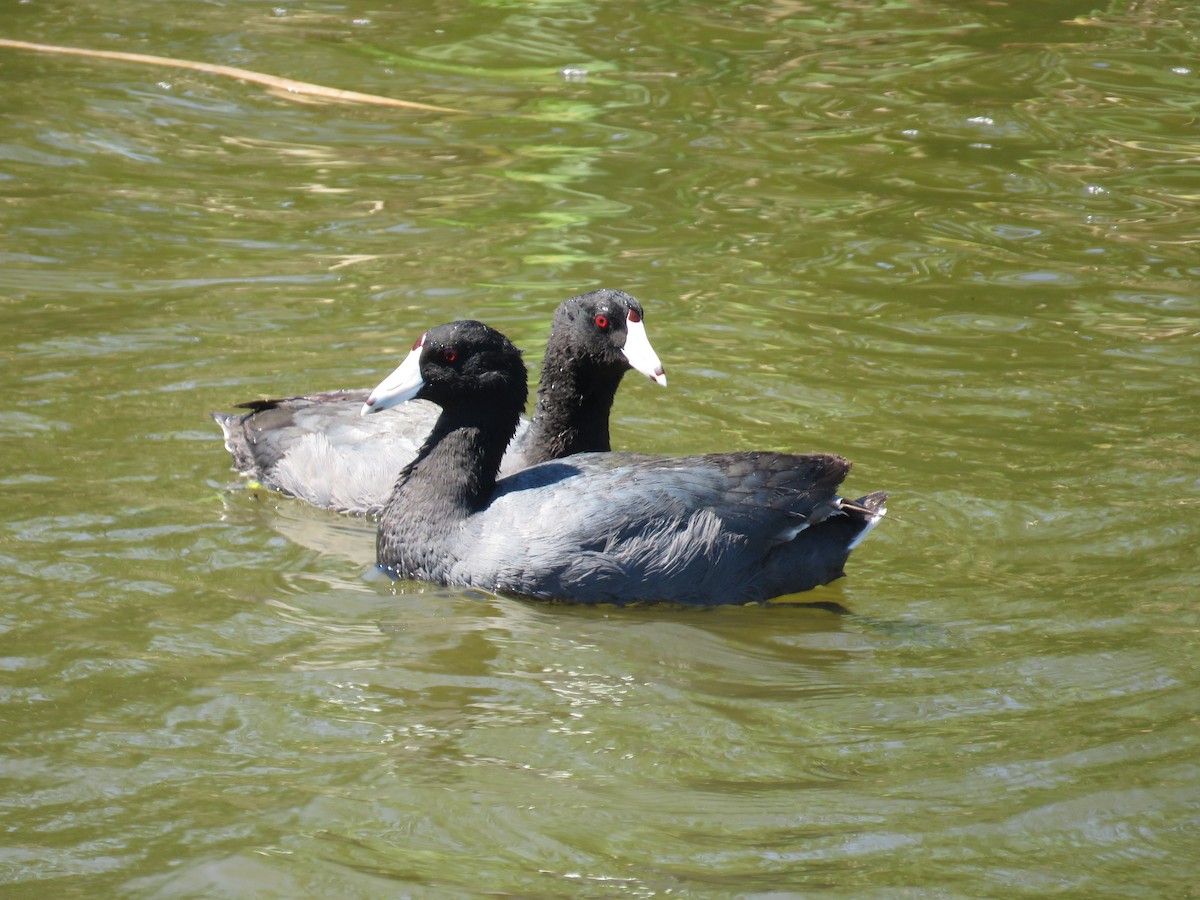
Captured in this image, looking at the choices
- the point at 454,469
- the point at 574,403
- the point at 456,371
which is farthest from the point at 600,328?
the point at 454,469

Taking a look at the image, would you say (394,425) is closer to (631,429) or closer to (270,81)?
(631,429)

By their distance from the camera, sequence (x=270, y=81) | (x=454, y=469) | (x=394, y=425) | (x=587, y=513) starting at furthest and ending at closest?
(x=270, y=81) → (x=394, y=425) → (x=454, y=469) → (x=587, y=513)

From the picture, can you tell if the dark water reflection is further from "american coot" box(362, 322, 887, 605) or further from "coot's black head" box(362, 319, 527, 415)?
"coot's black head" box(362, 319, 527, 415)

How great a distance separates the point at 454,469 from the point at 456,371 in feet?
1.25

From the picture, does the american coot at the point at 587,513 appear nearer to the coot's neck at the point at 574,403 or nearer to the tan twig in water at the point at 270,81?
the coot's neck at the point at 574,403

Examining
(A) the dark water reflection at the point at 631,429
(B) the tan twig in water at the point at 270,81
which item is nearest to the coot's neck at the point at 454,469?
(A) the dark water reflection at the point at 631,429

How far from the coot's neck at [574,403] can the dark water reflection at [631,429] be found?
0.58 meters

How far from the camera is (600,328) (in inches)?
254

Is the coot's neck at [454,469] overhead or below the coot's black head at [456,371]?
below

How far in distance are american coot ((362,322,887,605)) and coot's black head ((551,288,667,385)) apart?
35 centimetres

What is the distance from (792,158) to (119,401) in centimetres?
508

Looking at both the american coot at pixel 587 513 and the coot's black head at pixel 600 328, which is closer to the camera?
the american coot at pixel 587 513

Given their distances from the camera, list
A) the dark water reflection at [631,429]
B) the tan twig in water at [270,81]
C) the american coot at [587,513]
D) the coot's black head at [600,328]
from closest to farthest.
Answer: the dark water reflection at [631,429] < the american coot at [587,513] < the coot's black head at [600,328] < the tan twig in water at [270,81]

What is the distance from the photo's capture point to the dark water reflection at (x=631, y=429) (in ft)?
13.4
